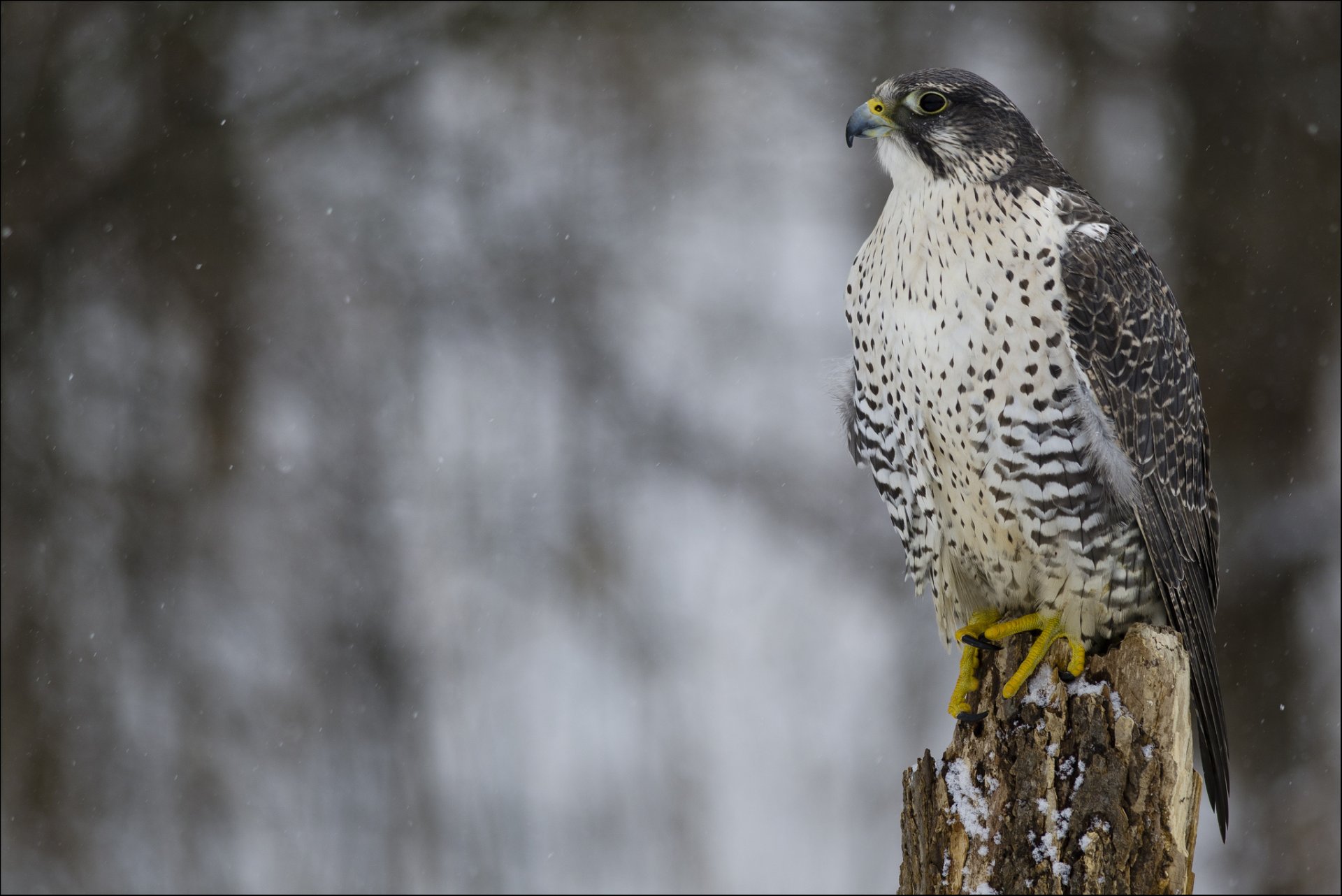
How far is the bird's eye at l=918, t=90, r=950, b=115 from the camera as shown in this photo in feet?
9.32

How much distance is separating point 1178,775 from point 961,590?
83 centimetres

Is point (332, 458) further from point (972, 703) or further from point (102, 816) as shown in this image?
point (972, 703)

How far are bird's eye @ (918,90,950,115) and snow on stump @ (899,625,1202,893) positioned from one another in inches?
49.7

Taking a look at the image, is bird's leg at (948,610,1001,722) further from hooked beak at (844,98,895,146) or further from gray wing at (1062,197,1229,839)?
hooked beak at (844,98,895,146)

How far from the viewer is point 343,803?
21.3ft

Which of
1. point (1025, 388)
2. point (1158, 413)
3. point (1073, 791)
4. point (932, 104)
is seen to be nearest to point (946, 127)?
point (932, 104)

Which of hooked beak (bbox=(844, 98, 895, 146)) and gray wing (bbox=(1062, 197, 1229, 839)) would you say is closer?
gray wing (bbox=(1062, 197, 1229, 839))

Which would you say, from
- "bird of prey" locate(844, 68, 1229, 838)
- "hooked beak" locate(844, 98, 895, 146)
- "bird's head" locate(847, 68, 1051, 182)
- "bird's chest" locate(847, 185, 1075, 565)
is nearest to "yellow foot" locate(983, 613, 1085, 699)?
"bird of prey" locate(844, 68, 1229, 838)

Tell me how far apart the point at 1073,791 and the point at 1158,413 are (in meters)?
0.97

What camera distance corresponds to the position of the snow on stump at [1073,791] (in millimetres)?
2377

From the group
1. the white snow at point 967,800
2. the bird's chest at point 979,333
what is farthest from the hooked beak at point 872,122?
the white snow at point 967,800

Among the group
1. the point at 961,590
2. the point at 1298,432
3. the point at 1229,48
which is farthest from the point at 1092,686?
the point at 1229,48

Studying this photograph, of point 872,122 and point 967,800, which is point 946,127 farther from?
point 967,800

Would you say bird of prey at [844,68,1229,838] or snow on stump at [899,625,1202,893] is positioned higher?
bird of prey at [844,68,1229,838]
